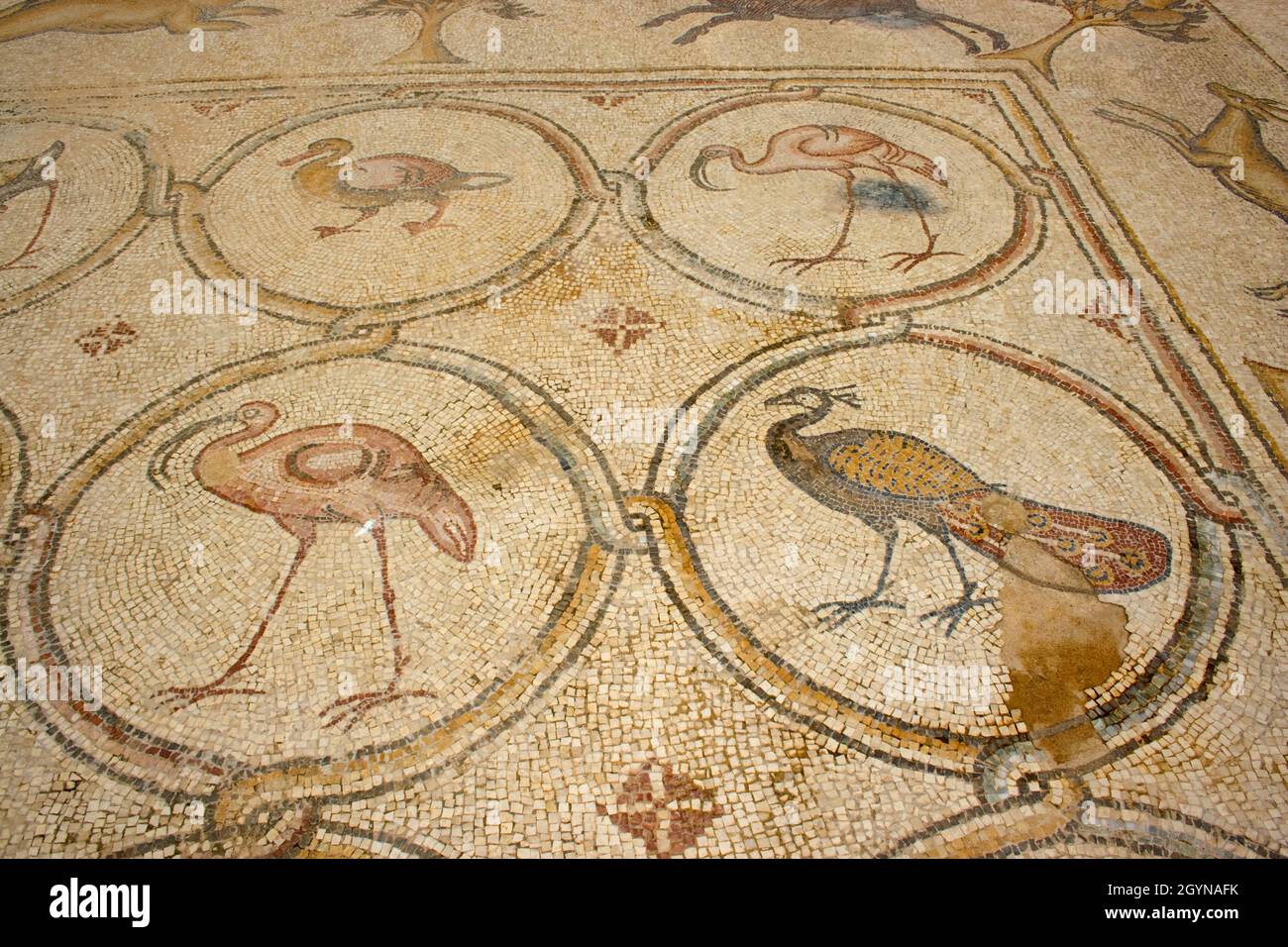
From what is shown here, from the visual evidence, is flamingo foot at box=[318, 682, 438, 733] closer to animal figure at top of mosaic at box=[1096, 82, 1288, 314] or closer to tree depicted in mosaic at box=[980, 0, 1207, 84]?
animal figure at top of mosaic at box=[1096, 82, 1288, 314]

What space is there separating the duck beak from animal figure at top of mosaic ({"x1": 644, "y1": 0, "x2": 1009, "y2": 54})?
716cm

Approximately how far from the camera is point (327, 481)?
27.7 ft

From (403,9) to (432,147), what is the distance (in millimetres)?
5860

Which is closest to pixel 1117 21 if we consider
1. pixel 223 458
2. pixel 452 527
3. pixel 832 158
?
pixel 832 158

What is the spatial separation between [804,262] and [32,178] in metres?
11.3

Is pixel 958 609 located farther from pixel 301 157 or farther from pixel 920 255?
pixel 301 157

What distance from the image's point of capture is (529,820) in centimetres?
646

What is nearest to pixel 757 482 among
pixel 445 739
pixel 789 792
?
pixel 789 792

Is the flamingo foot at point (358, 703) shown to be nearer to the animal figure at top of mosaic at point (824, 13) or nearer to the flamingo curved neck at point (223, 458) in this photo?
the flamingo curved neck at point (223, 458)

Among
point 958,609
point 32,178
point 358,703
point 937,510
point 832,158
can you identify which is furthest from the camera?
point 832,158

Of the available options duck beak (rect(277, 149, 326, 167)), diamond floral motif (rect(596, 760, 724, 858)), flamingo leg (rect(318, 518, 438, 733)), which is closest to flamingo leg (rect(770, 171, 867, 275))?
flamingo leg (rect(318, 518, 438, 733))

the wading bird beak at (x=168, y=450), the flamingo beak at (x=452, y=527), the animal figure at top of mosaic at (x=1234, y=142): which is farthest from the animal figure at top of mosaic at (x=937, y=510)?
the animal figure at top of mosaic at (x=1234, y=142)

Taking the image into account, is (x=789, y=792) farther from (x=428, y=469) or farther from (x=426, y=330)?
→ (x=426, y=330)

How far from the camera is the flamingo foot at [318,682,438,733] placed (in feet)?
22.9
